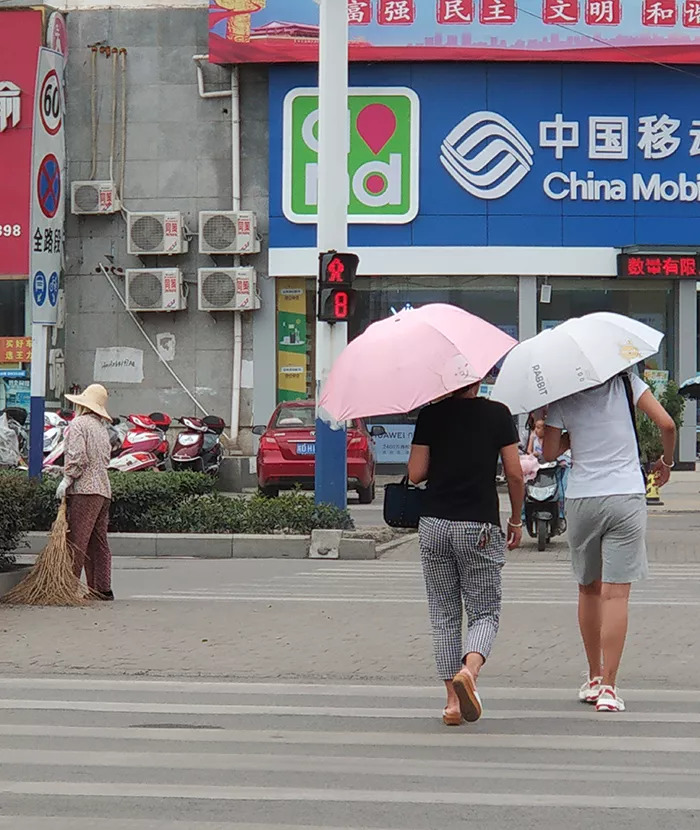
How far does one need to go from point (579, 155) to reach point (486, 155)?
6.01ft

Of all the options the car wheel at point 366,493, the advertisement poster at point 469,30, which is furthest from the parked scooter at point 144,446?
the advertisement poster at point 469,30

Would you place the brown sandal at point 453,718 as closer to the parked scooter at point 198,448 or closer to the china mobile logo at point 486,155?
the parked scooter at point 198,448

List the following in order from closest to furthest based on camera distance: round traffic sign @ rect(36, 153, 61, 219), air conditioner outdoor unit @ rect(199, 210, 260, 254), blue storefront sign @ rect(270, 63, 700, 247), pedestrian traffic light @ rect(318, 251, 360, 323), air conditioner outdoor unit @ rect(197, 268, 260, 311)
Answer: round traffic sign @ rect(36, 153, 61, 219), pedestrian traffic light @ rect(318, 251, 360, 323), air conditioner outdoor unit @ rect(197, 268, 260, 311), air conditioner outdoor unit @ rect(199, 210, 260, 254), blue storefront sign @ rect(270, 63, 700, 247)

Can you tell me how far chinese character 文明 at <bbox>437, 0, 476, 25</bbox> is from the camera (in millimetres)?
30562

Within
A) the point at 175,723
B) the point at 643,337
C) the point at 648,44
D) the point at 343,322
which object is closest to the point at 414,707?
the point at 175,723

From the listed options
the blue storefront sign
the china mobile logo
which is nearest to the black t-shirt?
the blue storefront sign

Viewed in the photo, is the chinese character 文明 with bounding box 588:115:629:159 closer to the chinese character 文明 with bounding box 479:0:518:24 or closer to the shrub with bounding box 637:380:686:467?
the chinese character 文明 with bounding box 479:0:518:24

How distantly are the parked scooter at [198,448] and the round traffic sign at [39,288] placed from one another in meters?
9.80

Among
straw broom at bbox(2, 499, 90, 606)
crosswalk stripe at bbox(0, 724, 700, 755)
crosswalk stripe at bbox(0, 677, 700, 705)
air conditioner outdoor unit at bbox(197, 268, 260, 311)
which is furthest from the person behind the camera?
air conditioner outdoor unit at bbox(197, 268, 260, 311)

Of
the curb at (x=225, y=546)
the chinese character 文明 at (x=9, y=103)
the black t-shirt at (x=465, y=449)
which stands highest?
the chinese character 文明 at (x=9, y=103)

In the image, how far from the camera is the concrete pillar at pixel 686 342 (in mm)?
31172

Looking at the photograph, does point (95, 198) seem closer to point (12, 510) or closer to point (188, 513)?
point (188, 513)

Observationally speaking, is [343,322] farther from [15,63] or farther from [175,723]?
[15,63]

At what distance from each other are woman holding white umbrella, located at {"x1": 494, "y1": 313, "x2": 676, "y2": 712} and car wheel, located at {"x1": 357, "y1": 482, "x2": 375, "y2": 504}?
16597 mm
